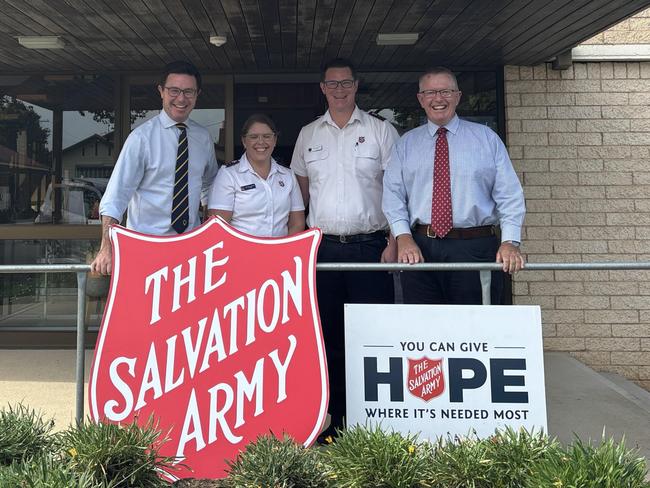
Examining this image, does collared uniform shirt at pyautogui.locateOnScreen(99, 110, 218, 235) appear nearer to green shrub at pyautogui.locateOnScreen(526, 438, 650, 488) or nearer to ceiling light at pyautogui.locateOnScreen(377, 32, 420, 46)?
green shrub at pyautogui.locateOnScreen(526, 438, 650, 488)

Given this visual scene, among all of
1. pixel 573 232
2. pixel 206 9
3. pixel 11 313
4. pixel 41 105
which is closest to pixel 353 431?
pixel 206 9

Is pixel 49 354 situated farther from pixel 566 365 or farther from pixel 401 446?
pixel 566 365

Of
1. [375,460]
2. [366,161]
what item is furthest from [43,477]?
[366,161]

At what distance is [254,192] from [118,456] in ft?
4.86

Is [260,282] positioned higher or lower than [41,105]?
lower

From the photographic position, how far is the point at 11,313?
558 centimetres

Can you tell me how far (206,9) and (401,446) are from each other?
11.1 ft

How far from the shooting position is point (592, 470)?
1875 mm

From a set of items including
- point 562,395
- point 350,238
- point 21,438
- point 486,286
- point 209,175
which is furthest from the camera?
point 562,395

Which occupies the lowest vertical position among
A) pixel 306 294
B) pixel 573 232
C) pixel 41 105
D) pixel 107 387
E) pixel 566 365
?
pixel 566 365

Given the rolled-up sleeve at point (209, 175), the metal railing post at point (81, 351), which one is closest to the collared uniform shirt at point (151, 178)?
the rolled-up sleeve at point (209, 175)

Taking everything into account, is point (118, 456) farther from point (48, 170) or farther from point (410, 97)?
point (410, 97)

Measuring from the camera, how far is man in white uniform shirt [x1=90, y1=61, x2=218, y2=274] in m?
2.85

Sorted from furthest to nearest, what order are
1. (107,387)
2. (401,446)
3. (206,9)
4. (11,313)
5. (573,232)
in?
(11,313) < (573,232) < (206,9) < (107,387) < (401,446)
